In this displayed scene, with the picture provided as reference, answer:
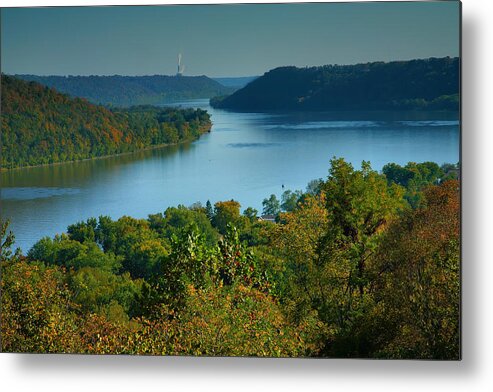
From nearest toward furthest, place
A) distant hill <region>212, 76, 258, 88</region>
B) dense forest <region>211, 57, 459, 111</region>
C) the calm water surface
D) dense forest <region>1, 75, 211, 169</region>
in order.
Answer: dense forest <region>211, 57, 459, 111</region> → the calm water surface → dense forest <region>1, 75, 211, 169</region> → distant hill <region>212, 76, 258, 88</region>

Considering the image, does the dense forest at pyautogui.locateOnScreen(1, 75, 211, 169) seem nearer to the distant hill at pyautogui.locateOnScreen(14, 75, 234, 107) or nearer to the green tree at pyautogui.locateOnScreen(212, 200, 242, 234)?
the distant hill at pyautogui.locateOnScreen(14, 75, 234, 107)

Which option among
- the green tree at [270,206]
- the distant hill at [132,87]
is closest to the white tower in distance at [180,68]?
the distant hill at [132,87]

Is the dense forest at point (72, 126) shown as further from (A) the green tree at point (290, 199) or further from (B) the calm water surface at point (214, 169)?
(A) the green tree at point (290, 199)

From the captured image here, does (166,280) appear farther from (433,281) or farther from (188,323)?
(433,281)

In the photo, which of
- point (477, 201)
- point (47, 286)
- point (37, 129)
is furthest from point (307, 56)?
point (47, 286)

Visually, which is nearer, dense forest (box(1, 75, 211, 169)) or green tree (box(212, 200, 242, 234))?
green tree (box(212, 200, 242, 234))

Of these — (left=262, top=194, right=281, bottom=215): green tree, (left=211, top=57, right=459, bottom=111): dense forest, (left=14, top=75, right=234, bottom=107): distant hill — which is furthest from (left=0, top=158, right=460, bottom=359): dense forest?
(left=14, top=75, right=234, bottom=107): distant hill
